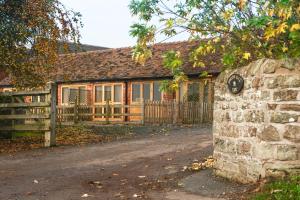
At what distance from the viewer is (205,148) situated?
11977 millimetres

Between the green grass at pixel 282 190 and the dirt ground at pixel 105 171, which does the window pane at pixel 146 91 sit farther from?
the green grass at pixel 282 190

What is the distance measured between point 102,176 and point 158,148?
3.87m

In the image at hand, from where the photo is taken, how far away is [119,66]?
28.2 meters

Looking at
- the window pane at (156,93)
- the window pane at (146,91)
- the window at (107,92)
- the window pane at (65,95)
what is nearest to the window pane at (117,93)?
the window at (107,92)

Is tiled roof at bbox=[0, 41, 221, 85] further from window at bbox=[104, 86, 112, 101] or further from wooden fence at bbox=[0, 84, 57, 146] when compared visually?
wooden fence at bbox=[0, 84, 57, 146]

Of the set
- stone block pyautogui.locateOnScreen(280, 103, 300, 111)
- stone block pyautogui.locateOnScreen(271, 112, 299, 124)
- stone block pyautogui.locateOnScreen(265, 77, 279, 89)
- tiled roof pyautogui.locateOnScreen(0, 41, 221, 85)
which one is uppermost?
tiled roof pyautogui.locateOnScreen(0, 41, 221, 85)

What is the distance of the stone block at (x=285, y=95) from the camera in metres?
6.73

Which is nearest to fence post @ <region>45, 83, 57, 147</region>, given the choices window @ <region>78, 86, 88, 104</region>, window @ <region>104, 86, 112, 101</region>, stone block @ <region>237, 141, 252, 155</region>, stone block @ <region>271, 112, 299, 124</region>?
stone block @ <region>237, 141, 252, 155</region>

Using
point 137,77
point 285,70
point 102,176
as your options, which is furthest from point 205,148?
point 137,77

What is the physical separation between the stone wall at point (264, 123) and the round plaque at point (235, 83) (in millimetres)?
76

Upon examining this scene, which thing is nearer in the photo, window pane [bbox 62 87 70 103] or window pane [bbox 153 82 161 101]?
window pane [bbox 153 82 161 101]

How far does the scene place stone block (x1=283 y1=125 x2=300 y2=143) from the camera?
668cm

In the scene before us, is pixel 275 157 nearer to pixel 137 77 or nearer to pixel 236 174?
pixel 236 174

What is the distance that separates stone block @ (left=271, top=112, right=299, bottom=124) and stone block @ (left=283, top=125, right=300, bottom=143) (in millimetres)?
101
